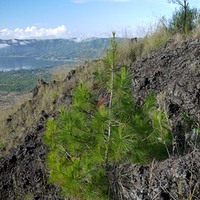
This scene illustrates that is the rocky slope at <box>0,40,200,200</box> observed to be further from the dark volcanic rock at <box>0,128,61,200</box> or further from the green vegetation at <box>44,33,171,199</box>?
the green vegetation at <box>44,33,171,199</box>

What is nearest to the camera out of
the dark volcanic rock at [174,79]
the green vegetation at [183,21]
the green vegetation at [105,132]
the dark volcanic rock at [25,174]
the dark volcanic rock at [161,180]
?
the dark volcanic rock at [161,180]

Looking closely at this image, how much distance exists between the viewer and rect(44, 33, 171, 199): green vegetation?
219 cm

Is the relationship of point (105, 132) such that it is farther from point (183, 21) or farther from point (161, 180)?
point (183, 21)

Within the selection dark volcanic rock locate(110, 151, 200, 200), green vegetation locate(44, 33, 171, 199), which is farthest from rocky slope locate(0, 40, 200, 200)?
green vegetation locate(44, 33, 171, 199)

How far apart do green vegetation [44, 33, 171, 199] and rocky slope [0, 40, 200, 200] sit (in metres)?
0.24

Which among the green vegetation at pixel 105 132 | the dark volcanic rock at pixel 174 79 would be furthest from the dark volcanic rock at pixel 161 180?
the dark volcanic rock at pixel 174 79

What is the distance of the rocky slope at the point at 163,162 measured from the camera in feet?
6.49

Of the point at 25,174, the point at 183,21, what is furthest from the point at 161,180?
the point at 183,21

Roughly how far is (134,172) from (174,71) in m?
3.17

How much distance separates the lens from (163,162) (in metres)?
2.27

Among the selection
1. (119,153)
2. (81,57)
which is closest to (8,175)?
(119,153)

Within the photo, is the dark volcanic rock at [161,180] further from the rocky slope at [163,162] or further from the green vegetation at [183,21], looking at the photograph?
the green vegetation at [183,21]

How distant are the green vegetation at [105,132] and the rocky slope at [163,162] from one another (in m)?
0.24

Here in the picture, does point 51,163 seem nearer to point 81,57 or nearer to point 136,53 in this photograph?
point 136,53
